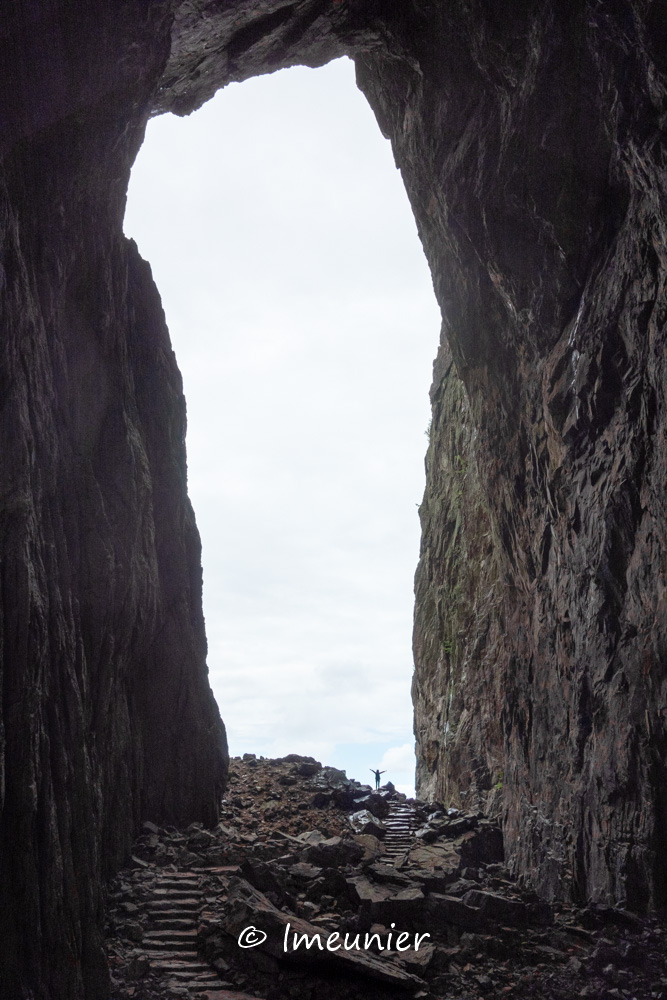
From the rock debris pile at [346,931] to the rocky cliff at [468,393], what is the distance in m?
0.59

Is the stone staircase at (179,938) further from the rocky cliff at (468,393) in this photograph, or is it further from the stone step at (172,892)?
the rocky cliff at (468,393)

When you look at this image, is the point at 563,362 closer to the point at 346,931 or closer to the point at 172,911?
the point at 346,931

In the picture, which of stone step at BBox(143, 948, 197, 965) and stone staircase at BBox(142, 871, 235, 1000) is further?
stone step at BBox(143, 948, 197, 965)

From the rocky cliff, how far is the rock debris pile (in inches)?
23.3

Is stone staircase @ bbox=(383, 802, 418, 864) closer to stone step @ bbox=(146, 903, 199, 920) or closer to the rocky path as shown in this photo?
the rocky path

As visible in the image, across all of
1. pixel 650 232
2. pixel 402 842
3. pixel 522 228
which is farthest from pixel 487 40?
pixel 402 842

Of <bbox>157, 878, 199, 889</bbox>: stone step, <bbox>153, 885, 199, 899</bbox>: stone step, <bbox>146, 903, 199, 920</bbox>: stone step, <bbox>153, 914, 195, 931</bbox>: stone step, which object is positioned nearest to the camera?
<bbox>153, 914, 195, 931</bbox>: stone step

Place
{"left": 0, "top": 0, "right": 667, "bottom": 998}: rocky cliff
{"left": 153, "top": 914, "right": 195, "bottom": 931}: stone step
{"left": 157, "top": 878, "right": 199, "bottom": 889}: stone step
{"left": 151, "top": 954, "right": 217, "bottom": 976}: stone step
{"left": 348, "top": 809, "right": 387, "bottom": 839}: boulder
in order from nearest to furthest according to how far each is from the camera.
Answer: {"left": 0, "top": 0, "right": 667, "bottom": 998}: rocky cliff, {"left": 151, "top": 954, "right": 217, "bottom": 976}: stone step, {"left": 153, "top": 914, "right": 195, "bottom": 931}: stone step, {"left": 157, "top": 878, "right": 199, "bottom": 889}: stone step, {"left": 348, "top": 809, "right": 387, "bottom": 839}: boulder

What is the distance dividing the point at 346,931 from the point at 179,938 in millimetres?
1904

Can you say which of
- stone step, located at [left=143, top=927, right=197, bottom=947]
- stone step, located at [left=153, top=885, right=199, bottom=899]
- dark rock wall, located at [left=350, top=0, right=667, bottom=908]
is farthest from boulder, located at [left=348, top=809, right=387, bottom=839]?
stone step, located at [left=143, top=927, right=197, bottom=947]

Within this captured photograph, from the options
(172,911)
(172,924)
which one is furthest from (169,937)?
(172,911)

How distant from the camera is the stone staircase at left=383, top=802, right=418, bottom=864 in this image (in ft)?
42.8

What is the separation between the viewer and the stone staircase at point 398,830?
42.8 ft

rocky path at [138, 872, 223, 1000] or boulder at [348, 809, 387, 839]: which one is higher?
boulder at [348, 809, 387, 839]
